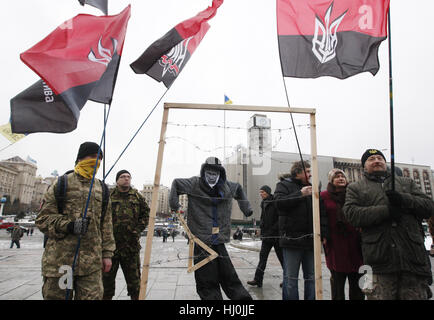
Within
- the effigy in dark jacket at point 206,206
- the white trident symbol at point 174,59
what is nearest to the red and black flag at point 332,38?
the white trident symbol at point 174,59

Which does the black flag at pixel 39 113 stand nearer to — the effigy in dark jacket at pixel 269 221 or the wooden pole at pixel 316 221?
the wooden pole at pixel 316 221

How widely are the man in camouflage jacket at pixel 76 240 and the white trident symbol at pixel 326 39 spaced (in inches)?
119

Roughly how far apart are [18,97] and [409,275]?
4456 millimetres

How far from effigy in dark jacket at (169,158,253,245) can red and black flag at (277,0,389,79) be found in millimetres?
1706

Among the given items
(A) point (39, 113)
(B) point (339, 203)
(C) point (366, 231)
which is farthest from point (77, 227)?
(B) point (339, 203)

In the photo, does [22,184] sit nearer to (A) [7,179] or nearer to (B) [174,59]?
(A) [7,179]

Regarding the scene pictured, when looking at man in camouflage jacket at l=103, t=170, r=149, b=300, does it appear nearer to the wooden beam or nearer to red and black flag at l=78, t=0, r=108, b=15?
the wooden beam

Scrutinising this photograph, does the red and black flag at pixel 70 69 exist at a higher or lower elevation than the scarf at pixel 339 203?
higher

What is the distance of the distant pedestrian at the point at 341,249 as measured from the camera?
3.11 meters

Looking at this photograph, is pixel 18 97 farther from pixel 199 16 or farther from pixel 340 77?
pixel 340 77

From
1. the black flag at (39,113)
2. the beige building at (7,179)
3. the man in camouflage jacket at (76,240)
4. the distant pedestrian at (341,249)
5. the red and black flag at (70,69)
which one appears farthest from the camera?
the beige building at (7,179)

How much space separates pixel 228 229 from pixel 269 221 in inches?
75.4

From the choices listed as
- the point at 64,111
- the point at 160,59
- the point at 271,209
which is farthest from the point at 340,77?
the point at 64,111

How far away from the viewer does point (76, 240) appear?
2.49 m
